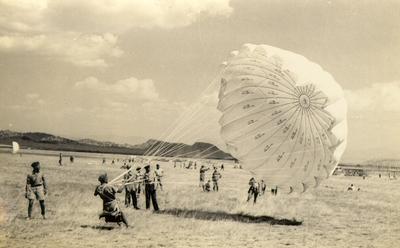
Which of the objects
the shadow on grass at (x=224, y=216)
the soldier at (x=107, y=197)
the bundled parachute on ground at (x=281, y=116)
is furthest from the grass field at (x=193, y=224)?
the bundled parachute on ground at (x=281, y=116)

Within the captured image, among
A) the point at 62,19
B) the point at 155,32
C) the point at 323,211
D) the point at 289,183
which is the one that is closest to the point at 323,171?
the point at 289,183

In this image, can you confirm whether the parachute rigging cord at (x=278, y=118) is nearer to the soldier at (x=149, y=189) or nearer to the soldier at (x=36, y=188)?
the soldier at (x=149, y=189)

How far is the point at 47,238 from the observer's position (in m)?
8.41

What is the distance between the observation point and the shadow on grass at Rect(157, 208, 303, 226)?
34.9 ft

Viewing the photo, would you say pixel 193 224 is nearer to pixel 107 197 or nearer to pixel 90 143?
pixel 107 197

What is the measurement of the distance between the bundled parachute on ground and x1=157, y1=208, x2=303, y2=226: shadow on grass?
1.09 meters

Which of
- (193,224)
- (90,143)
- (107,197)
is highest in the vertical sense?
(90,143)

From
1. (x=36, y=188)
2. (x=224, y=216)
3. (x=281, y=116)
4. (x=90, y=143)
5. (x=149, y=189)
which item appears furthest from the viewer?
(x=90, y=143)

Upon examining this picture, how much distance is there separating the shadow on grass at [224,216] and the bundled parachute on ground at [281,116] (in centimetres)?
109

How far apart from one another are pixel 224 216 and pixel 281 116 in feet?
9.41

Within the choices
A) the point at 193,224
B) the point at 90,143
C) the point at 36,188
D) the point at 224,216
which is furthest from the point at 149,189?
the point at 90,143

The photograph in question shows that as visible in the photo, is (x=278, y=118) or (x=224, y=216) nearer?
(x=278, y=118)

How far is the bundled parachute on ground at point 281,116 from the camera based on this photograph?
935cm

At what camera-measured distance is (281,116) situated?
9648mm
